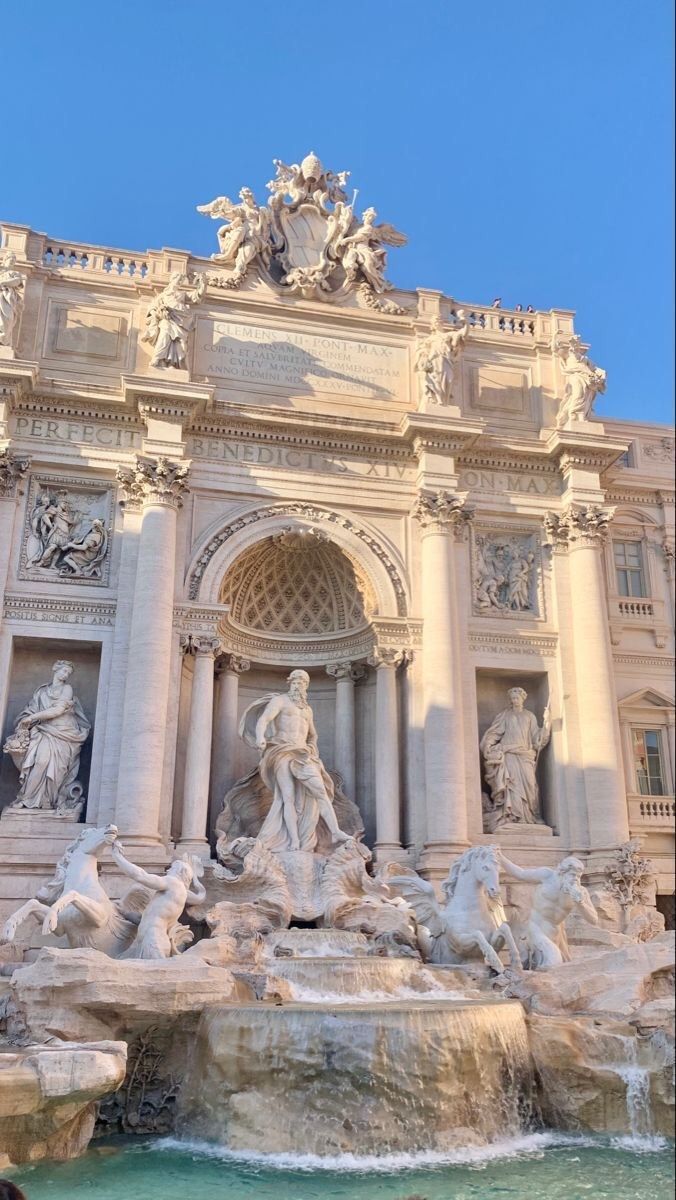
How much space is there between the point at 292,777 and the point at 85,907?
15.1 ft

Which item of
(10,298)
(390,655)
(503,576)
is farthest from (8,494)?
(503,576)

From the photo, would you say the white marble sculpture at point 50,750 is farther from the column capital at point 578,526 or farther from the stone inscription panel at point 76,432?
the column capital at point 578,526

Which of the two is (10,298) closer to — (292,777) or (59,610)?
(59,610)

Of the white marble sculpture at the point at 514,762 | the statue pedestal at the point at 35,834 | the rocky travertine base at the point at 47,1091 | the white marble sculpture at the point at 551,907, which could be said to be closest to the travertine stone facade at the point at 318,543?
the statue pedestal at the point at 35,834

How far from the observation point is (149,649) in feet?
52.5

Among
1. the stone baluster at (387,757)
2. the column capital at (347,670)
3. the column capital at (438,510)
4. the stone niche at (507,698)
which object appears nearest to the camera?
the stone baluster at (387,757)

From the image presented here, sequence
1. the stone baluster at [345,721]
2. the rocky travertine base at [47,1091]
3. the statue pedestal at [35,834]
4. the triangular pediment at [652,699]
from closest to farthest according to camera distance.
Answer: the rocky travertine base at [47,1091]
the statue pedestal at [35,834]
the stone baluster at [345,721]
the triangular pediment at [652,699]

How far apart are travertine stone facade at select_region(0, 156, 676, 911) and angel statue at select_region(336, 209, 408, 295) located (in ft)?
0.22

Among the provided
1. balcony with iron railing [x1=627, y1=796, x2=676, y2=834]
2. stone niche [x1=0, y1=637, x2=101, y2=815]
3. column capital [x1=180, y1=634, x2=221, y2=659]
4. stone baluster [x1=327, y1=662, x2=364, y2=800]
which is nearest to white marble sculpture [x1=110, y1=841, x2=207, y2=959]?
stone niche [x1=0, y1=637, x2=101, y2=815]

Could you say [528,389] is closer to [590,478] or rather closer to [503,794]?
[590,478]

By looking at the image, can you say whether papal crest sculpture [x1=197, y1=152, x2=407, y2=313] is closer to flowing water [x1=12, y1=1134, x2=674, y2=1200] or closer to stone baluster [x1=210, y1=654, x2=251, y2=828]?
stone baluster [x1=210, y1=654, x2=251, y2=828]

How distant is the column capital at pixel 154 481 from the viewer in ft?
55.8

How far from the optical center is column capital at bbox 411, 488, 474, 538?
18.2m

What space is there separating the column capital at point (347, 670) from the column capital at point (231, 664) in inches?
61.6
